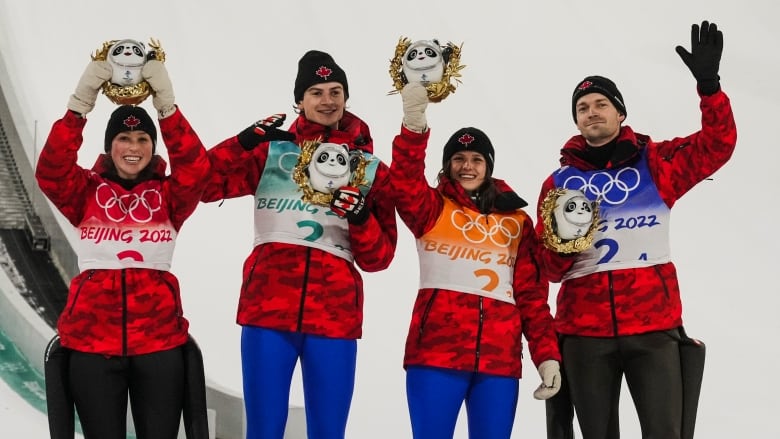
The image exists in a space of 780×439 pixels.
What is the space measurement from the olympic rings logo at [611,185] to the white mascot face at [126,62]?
1.49 metres

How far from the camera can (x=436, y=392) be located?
3.10 meters

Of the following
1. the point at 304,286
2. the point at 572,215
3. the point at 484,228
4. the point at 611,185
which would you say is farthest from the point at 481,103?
the point at 304,286

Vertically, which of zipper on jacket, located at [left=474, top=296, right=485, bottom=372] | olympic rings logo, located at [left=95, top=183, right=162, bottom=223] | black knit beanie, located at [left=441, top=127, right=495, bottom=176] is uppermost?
black knit beanie, located at [left=441, top=127, right=495, bottom=176]

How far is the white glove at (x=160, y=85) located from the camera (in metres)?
2.93

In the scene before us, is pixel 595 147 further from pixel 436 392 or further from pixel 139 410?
pixel 139 410

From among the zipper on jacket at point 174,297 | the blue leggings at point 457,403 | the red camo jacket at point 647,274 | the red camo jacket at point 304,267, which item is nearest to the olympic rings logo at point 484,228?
the red camo jacket at point 647,274

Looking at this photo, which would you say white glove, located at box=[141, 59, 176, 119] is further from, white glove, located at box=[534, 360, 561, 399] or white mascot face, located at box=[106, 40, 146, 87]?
white glove, located at box=[534, 360, 561, 399]

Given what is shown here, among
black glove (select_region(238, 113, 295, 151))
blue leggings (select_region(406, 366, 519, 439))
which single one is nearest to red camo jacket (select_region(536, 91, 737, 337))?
blue leggings (select_region(406, 366, 519, 439))

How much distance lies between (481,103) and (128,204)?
6.67 m

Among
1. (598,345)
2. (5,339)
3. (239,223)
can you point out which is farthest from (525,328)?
(239,223)

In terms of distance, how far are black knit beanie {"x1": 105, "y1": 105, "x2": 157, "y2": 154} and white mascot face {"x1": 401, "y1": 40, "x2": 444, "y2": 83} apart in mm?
853

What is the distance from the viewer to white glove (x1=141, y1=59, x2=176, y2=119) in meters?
2.93

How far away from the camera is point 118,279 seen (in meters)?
2.98

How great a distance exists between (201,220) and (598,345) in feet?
15.0
